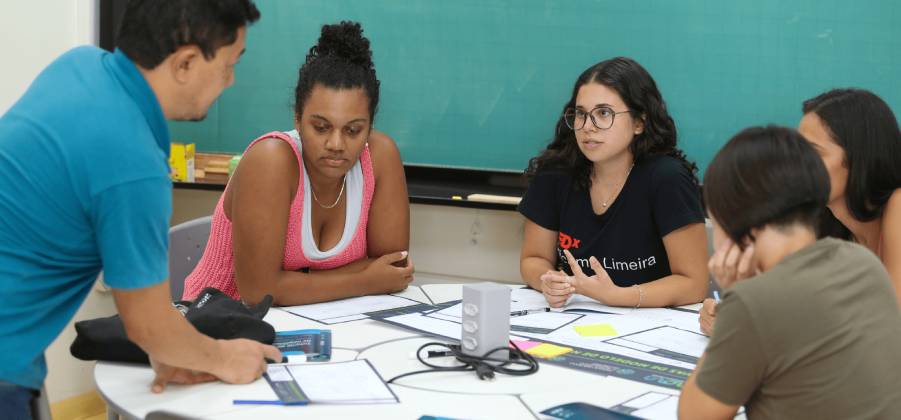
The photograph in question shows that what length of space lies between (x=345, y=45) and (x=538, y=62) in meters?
1.11

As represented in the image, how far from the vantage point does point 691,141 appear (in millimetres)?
3309

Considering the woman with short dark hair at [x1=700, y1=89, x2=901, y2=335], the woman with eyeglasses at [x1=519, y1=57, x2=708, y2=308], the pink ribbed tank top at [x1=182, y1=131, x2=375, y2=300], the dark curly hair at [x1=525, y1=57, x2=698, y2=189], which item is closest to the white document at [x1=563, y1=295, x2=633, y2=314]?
the woman with eyeglasses at [x1=519, y1=57, x2=708, y2=308]

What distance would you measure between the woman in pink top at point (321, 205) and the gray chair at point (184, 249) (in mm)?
144

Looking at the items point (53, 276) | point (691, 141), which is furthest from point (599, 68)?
point (53, 276)

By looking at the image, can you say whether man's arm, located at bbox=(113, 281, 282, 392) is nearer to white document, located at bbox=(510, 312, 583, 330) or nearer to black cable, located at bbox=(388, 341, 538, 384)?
black cable, located at bbox=(388, 341, 538, 384)

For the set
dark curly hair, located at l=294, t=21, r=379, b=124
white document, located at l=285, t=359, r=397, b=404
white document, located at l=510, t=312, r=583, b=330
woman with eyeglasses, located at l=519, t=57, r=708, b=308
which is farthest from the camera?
woman with eyeglasses, located at l=519, t=57, r=708, b=308

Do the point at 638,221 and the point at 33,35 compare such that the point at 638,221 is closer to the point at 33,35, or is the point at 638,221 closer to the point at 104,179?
the point at 104,179

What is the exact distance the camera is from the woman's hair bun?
2498 millimetres

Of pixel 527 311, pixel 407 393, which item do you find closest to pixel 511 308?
pixel 527 311

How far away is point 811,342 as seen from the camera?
1.29m

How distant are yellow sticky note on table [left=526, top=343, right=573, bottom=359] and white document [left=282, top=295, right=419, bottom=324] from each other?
1.61 feet

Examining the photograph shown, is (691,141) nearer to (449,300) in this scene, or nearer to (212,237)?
(449,300)

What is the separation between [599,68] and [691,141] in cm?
81

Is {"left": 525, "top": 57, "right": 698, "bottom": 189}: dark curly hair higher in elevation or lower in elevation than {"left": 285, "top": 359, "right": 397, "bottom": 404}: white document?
higher
